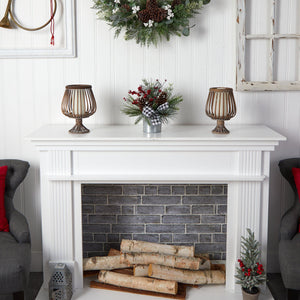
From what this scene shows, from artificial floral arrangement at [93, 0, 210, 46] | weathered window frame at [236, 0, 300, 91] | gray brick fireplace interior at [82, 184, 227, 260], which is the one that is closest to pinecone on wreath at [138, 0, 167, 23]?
artificial floral arrangement at [93, 0, 210, 46]

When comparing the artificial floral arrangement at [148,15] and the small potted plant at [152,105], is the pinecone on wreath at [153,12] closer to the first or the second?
the artificial floral arrangement at [148,15]

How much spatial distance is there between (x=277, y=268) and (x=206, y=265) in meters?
→ 0.58

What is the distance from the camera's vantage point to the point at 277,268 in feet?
10.9

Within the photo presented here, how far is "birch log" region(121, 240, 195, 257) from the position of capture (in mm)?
3129

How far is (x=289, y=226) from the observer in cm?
284

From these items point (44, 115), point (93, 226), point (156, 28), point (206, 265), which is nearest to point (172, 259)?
point (206, 265)

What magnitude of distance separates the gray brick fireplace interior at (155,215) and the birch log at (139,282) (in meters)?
0.31

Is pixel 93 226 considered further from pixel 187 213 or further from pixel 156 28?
pixel 156 28

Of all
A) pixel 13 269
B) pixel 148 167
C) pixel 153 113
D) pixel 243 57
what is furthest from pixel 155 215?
pixel 243 57

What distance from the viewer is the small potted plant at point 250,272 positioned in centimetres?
275

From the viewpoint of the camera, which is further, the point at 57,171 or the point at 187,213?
the point at 187,213

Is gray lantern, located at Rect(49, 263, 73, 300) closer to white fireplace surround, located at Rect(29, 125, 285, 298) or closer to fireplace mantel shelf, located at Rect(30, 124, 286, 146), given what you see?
white fireplace surround, located at Rect(29, 125, 285, 298)

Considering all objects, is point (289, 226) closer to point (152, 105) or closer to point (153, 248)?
point (153, 248)

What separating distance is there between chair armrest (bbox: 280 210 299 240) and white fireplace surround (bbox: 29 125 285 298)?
12 cm
